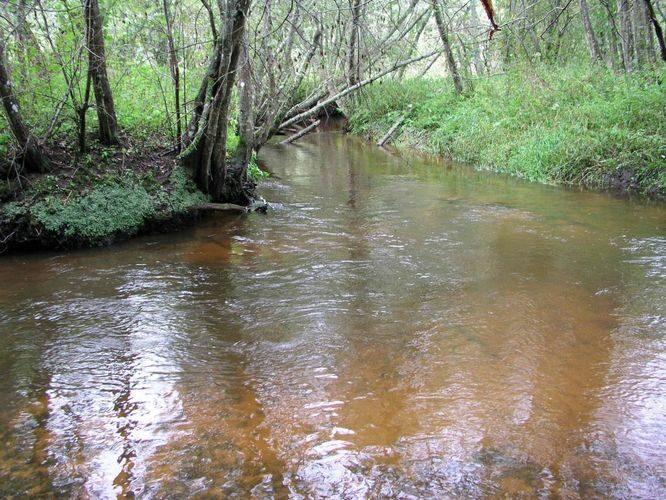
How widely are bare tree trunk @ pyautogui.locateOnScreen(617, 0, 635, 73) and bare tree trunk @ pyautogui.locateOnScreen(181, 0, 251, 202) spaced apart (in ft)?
31.4

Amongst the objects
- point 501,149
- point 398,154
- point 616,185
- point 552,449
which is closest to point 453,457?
point 552,449

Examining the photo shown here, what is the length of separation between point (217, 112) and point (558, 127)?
8429 mm

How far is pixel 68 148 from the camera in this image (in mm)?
8867

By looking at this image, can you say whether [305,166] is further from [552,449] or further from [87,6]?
[552,449]

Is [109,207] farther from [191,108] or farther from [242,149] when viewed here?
[242,149]

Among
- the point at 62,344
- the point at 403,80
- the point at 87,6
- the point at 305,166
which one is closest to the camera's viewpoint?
the point at 62,344

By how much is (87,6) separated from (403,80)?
55.5 ft

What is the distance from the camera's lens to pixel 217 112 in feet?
29.2

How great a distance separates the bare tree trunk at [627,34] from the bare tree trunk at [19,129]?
12.5m

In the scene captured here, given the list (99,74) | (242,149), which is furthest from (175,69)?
(242,149)

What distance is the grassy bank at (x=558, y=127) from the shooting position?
444 inches

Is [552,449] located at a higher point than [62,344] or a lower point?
lower

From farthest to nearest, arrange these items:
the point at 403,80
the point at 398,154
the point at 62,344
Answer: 1. the point at 403,80
2. the point at 398,154
3. the point at 62,344

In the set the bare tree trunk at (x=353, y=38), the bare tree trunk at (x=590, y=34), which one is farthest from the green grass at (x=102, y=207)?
the bare tree trunk at (x=590, y=34)
